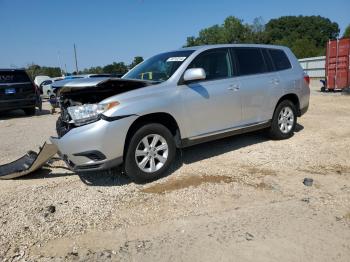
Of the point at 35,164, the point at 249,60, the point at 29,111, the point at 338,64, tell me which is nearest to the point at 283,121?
the point at 249,60

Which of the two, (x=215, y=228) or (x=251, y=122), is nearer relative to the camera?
(x=215, y=228)

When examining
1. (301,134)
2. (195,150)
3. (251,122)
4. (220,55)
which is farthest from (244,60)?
(301,134)

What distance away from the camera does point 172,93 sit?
4.89 metres

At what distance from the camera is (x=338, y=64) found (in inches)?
672

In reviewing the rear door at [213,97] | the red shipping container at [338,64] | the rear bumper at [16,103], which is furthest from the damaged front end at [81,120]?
the red shipping container at [338,64]

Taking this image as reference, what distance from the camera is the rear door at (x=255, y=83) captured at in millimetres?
5882

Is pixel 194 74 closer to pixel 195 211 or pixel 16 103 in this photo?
pixel 195 211

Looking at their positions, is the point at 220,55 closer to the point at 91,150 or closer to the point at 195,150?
the point at 195,150

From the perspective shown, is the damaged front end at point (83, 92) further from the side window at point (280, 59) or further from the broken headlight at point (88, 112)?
the side window at point (280, 59)

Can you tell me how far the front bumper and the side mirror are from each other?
99cm

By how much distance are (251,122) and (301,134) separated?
1866mm

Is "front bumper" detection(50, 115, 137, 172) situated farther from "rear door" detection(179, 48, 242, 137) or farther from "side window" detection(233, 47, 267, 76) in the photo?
"side window" detection(233, 47, 267, 76)

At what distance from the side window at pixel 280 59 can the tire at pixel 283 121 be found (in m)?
0.67

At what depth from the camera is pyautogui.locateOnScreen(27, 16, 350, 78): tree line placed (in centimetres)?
6041
